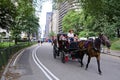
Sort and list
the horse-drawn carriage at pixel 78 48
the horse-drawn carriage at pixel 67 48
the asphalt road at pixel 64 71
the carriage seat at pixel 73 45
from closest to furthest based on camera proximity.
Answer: the asphalt road at pixel 64 71
the horse-drawn carriage at pixel 78 48
the horse-drawn carriage at pixel 67 48
the carriage seat at pixel 73 45

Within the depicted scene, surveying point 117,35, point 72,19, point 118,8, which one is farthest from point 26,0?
point 72,19

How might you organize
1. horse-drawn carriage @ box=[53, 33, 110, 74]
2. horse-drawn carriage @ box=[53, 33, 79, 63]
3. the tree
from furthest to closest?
the tree
horse-drawn carriage @ box=[53, 33, 79, 63]
horse-drawn carriage @ box=[53, 33, 110, 74]

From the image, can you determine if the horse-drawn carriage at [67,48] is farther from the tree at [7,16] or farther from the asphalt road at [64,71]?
the tree at [7,16]

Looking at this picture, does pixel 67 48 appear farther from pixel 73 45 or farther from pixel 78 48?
pixel 78 48

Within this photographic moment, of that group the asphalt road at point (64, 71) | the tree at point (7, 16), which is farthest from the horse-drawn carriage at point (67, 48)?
the tree at point (7, 16)

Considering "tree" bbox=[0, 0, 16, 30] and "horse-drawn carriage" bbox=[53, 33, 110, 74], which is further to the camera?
"tree" bbox=[0, 0, 16, 30]

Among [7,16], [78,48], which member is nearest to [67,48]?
Answer: [78,48]

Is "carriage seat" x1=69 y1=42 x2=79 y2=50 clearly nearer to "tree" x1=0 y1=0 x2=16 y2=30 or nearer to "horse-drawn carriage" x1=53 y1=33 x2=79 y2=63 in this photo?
"horse-drawn carriage" x1=53 y1=33 x2=79 y2=63

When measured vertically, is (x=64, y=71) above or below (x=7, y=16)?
below

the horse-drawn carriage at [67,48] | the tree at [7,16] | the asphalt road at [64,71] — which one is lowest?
the asphalt road at [64,71]

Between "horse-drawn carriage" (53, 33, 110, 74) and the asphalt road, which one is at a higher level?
"horse-drawn carriage" (53, 33, 110, 74)

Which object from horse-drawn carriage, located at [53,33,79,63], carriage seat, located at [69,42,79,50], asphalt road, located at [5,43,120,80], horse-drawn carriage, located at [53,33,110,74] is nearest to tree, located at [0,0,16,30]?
horse-drawn carriage, located at [53,33,110,74]

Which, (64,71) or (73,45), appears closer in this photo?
(64,71)

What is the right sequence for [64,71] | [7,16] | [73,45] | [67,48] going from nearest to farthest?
[64,71], [73,45], [67,48], [7,16]
